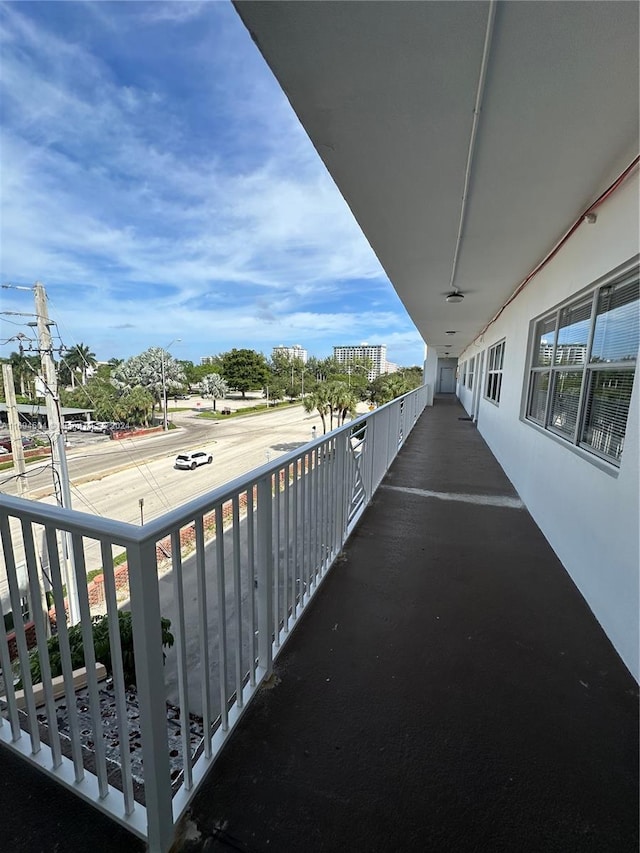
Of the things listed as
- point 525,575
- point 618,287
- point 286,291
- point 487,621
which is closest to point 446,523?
point 525,575

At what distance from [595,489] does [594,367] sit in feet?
2.66

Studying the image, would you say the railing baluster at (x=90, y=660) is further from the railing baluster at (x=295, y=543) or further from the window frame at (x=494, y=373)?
the window frame at (x=494, y=373)

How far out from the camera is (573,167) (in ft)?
6.46

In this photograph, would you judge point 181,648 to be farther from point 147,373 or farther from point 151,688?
point 147,373

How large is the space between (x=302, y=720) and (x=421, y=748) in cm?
42

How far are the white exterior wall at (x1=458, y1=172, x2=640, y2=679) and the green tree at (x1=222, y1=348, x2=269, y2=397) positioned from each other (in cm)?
5787

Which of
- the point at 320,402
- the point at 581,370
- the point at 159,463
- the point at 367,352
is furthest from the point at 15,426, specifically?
the point at 367,352

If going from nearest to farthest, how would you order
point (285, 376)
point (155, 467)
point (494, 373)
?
point (494, 373) → point (155, 467) → point (285, 376)

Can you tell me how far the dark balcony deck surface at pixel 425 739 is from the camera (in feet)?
3.26

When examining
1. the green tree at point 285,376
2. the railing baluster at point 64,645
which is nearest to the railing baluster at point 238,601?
the railing baluster at point 64,645

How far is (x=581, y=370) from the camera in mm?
2578

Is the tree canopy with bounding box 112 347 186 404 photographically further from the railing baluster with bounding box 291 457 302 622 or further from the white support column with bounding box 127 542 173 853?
the white support column with bounding box 127 542 173 853

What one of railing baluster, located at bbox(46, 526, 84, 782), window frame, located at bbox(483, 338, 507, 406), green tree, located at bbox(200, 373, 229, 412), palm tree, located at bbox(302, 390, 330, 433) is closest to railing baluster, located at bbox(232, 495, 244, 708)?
railing baluster, located at bbox(46, 526, 84, 782)

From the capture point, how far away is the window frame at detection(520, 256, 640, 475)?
2012 millimetres
